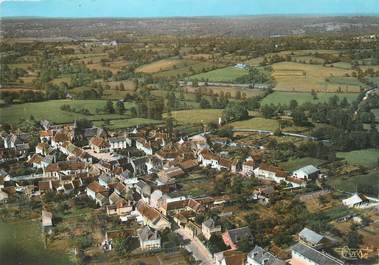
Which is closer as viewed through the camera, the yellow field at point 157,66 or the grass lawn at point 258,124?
the grass lawn at point 258,124

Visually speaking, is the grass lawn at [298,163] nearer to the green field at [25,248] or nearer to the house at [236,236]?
the house at [236,236]

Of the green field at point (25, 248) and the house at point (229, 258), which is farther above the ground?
the house at point (229, 258)

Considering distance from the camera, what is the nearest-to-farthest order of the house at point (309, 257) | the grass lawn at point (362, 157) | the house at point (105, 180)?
the house at point (309, 257)
the house at point (105, 180)
the grass lawn at point (362, 157)

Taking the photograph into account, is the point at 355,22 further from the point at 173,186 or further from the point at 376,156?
the point at 173,186

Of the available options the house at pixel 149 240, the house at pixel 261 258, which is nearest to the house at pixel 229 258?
the house at pixel 261 258

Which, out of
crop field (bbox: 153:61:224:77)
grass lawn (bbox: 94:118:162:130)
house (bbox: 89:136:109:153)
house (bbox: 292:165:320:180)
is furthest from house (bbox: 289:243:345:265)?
crop field (bbox: 153:61:224:77)

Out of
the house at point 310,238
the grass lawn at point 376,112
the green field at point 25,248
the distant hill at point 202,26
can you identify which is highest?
the distant hill at point 202,26
